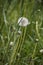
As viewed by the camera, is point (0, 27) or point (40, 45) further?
point (0, 27)

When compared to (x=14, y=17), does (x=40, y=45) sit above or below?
below

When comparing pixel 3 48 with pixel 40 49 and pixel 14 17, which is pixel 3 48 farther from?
pixel 14 17

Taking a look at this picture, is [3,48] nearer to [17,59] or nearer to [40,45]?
[17,59]

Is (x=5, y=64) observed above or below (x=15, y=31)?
below

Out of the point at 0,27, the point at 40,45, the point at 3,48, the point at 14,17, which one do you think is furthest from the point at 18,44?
the point at 14,17

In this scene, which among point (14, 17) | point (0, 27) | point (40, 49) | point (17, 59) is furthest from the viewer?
point (14, 17)

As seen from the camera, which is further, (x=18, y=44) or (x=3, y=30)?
(x=3, y=30)

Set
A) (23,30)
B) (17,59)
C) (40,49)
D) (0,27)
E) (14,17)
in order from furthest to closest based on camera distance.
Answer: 1. (14,17)
2. (0,27)
3. (40,49)
4. (17,59)
5. (23,30)

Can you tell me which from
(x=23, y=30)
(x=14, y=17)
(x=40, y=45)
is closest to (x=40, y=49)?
(x=40, y=45)

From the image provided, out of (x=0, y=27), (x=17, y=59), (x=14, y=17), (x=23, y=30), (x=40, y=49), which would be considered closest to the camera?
(x=23, y=30)
